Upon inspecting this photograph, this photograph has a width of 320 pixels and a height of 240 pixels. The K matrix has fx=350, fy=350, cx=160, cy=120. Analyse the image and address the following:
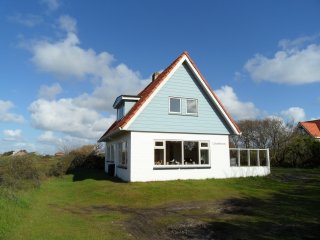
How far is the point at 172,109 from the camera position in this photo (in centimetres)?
2250

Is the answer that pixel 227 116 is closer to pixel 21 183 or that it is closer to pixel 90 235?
pixel 21 183

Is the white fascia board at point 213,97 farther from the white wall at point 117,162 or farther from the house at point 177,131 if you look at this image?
the white wall at point 117,162

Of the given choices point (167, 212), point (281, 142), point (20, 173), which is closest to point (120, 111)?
point (20, 173)

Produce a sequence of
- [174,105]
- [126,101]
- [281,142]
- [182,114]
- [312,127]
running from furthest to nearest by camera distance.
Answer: [312,127], [281,142], [126,101], [182,114], [174,105]

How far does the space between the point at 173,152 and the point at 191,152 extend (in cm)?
119

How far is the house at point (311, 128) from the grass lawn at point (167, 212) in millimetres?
40517

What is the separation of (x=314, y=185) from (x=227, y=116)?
689cm

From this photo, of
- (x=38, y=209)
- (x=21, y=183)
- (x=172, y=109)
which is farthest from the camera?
(x=172, y=109)

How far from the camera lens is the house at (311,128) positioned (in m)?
58.5

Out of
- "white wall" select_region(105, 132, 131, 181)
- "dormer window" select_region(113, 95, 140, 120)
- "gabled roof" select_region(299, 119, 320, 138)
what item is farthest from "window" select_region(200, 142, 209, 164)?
"gabled roof" select_region(299, 119, 320, 138)

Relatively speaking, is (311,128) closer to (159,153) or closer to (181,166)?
(181,166)

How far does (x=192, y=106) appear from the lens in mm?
23172

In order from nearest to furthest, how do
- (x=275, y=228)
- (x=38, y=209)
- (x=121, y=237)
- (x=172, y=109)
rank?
1. (x=121, y=237)
2. (x=275, y=228)
3. (x=38, y=209)
4. (x=172, y=109)

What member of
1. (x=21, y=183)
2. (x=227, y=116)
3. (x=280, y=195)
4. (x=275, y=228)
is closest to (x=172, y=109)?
(x=227, y=116)
